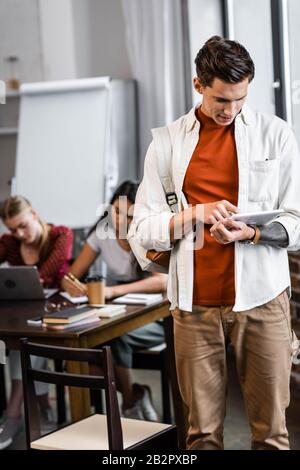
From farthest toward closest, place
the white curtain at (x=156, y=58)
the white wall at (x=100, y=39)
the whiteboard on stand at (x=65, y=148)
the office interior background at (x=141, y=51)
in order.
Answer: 1. the white wall at (x=100, y=39)
2. the whiteboard on stand at (x=65, y=148)
3. the white curtain at (x=156, y=58)
4. the office interior background at (x=141, y=51)

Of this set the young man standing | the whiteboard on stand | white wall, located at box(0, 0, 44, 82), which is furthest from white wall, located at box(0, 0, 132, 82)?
the young man standing

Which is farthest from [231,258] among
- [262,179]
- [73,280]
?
[73,280]

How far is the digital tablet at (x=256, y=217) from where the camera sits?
223 centimetres

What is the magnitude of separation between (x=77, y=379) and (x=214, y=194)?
0.72 meters

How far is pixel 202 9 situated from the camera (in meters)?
5.11

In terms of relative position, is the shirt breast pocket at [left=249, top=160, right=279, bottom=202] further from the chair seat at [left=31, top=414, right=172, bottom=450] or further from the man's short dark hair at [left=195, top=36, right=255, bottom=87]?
the chair seat at [left=31, top=414, right=172, bottom=450]

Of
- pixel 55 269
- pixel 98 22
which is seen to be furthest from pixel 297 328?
pixel 98 22

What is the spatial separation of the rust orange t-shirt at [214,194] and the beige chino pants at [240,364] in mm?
56

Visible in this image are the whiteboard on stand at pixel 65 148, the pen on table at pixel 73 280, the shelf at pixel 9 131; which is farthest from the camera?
the shelf at pixel 9 131

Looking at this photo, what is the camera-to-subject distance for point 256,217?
7.38 feet

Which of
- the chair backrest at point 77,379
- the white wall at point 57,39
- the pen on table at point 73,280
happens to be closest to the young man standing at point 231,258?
the chair backrest at point 77,379

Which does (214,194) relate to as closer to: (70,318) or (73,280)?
(70,318)

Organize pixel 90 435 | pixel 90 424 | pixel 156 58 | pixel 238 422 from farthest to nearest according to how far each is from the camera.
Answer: pixel 156 58, pixel 238 422, pixel 90 424, pixel 90 435

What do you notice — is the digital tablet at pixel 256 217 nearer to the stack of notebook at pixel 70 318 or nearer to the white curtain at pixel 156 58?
the stack of notebook at pixel 70 318
